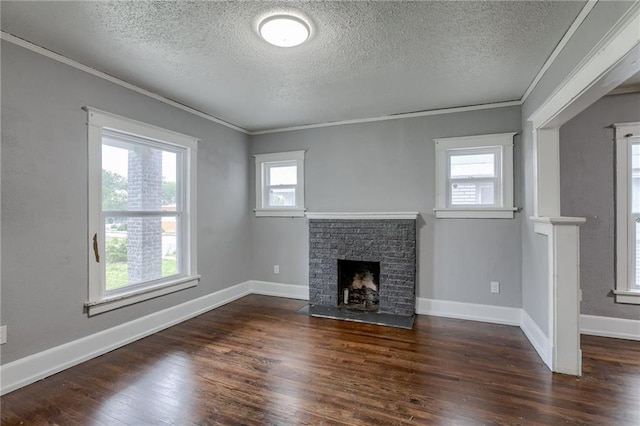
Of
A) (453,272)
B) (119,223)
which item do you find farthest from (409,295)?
(119,223)

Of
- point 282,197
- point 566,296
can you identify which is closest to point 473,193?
point 566,296

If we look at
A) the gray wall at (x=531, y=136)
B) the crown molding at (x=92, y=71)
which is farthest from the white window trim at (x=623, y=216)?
the crown molding at (x=92, y=71)

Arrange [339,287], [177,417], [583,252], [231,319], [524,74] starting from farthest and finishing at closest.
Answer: [339,287], [231,319], [583,252], [524,74], [177,417]

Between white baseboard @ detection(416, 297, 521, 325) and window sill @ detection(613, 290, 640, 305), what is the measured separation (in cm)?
88

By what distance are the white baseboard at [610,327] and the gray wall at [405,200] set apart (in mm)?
631

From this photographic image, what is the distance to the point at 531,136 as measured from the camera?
9.84 feet

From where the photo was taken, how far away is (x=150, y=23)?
2066 mm

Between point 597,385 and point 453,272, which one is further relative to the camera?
point 453,272

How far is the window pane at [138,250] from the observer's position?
299cm

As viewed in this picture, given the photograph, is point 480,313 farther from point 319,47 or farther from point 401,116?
point 319,47

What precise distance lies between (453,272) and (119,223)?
147 inches

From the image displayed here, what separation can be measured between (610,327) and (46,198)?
532 cm

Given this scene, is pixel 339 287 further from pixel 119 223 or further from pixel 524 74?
pixel 524 74

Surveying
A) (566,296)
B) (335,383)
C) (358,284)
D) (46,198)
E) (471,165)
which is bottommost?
(335,383)
